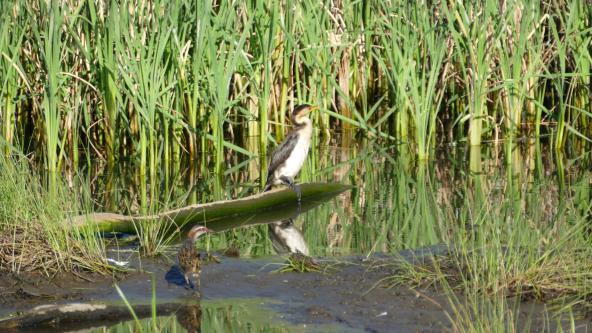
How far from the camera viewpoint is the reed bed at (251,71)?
10742 mm

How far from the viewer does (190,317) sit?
20.0 ft

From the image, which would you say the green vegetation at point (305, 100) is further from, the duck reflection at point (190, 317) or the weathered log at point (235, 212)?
the duck reflection at point (190, 317)

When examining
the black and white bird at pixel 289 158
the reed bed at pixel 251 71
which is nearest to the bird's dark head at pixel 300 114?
the black and white bird at pixel 289 158

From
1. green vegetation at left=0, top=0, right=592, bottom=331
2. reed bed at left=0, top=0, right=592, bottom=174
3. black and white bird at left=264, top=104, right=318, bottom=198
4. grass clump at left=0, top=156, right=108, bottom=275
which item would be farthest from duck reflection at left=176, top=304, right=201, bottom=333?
reed bed at left=0, top=0, right=592, bottom=174

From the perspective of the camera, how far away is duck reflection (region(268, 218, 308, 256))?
26.0ft

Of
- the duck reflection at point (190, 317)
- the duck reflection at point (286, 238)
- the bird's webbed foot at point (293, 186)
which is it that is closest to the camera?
the duck reflection at point (190, 317)

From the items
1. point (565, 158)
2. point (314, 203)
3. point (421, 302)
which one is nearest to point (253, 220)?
point (314, 203)

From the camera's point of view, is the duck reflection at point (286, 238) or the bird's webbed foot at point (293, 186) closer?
the duck reflection at point (286, 238)

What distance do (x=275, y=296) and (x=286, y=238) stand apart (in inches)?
78.8

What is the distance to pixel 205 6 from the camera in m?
10.6

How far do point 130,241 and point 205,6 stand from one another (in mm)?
3413

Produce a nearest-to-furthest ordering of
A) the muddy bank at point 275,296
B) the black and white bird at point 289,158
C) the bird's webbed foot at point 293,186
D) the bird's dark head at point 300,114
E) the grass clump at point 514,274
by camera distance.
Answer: the grass clump at point 514,274, the muddy bank at point 275,296, the bird's webbed foot at point 293,186, the black and white bird at point 289,158, the bird's dark head at point 300,114

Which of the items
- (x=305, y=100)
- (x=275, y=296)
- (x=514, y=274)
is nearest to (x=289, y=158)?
(x=305, y=100)

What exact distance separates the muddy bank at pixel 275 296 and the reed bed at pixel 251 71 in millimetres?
4080
